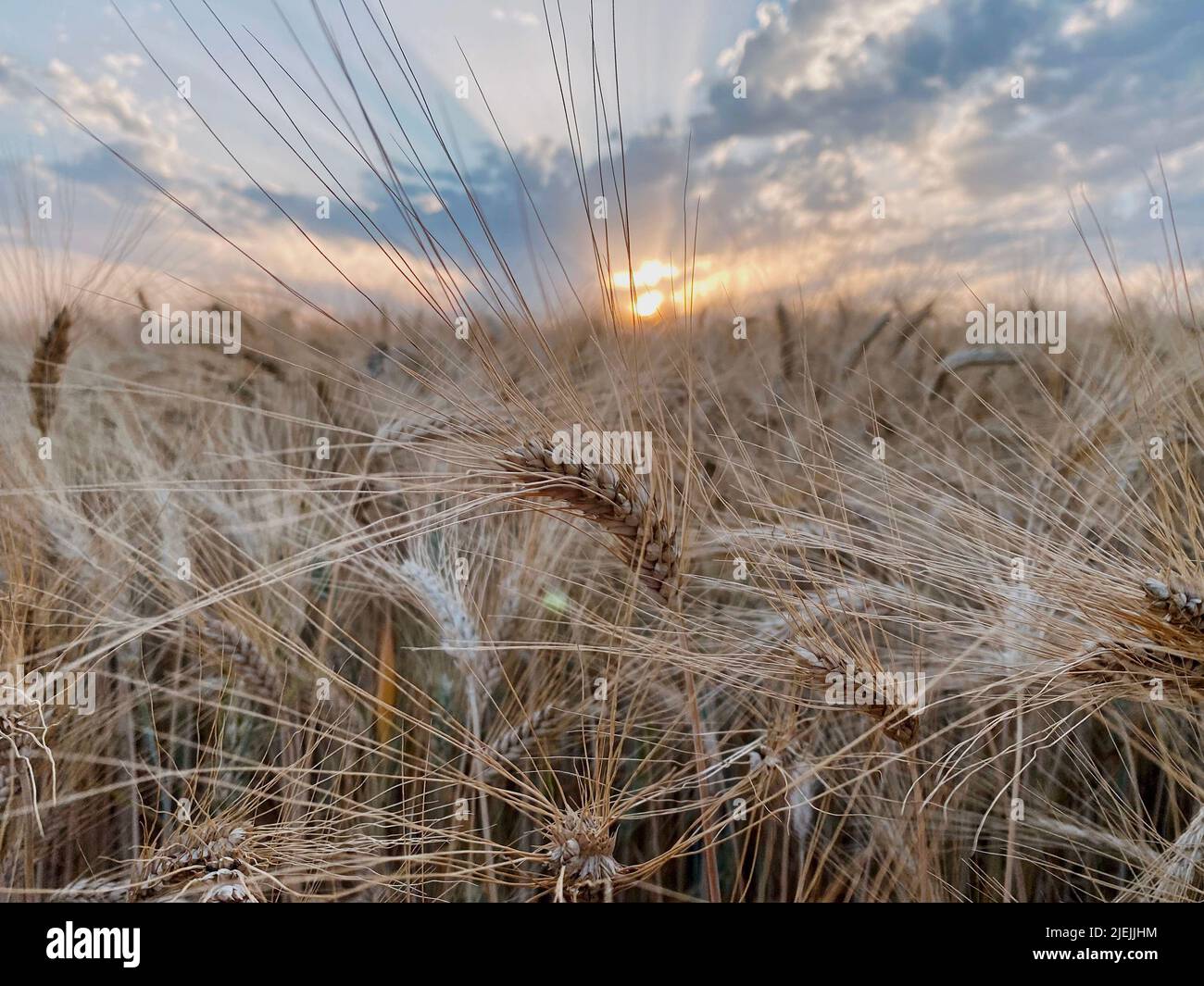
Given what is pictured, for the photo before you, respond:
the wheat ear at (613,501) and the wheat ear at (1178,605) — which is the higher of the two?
the wheat ear at (613,501)

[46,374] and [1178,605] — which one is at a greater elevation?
[46,374]

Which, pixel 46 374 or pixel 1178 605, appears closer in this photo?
pixel 1178 605

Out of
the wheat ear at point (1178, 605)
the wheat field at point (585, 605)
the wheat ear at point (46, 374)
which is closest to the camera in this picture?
the wheat ear at point (1178, 605)

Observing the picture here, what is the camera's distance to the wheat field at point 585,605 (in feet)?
4.50

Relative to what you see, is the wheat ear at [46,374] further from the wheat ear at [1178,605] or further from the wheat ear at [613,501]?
the wheat ear at [1178,605]

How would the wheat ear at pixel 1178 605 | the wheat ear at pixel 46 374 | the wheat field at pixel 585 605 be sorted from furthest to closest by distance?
the wheat ear at pixel 46 374 < the wheat field at pixel 585 605 < the wheat ear at pixel 1178 605

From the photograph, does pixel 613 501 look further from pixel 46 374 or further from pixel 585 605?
pixel 46 374

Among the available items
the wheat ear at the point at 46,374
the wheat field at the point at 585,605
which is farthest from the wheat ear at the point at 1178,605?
the wheat ear at the point at 46,374

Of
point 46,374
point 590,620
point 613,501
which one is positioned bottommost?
point 590,620

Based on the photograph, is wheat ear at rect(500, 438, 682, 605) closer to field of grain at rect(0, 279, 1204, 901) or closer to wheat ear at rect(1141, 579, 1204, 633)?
field of grain at rect(0, 279, 1204, 901)

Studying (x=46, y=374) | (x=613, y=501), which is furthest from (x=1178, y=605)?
(x=46, y=374)

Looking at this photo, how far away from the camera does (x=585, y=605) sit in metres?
1.50
